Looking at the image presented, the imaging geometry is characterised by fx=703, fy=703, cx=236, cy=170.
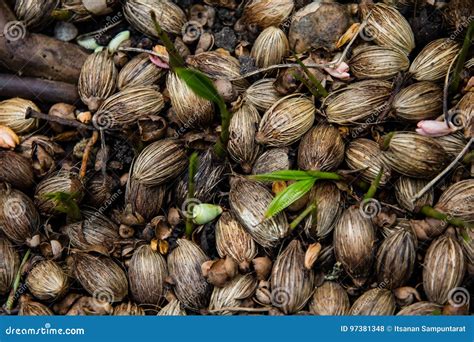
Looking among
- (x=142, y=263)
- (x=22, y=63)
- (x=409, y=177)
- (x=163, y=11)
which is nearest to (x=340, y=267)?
(x=409, y=177)

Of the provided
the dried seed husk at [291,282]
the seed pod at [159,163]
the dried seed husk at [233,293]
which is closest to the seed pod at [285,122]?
the seed pod at [159,163]

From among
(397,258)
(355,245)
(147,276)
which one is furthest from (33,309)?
(397,258)

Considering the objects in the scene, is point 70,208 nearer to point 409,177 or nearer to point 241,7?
point 241,7

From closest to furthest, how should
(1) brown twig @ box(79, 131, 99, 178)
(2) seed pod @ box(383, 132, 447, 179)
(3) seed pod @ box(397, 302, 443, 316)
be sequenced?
1. (3) seed pod @ box(397, 302, 443, 316)
2. (2) seed pod @ box(383, 132, 447, 179)
3. (1) brown twig @ box(79, 131, 99, 178)

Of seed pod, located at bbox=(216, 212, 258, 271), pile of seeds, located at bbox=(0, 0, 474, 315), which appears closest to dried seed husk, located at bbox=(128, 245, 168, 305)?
pile of seeds, located at bbox=(0, 0, 474, 315)

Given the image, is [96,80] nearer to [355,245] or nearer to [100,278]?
[100,278]

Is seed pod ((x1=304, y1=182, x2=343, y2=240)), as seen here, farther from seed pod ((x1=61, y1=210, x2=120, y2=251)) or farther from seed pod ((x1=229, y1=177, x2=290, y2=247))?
seed pod ((x1=61, y1=210, x2=120, y2=251))

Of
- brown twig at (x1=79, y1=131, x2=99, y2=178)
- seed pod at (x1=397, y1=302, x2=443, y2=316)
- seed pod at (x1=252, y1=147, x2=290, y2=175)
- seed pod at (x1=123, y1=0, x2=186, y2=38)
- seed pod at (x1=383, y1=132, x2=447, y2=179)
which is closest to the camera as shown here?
seed pod at (x1=397, y1=302, x2=443, y2=316)
